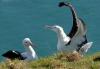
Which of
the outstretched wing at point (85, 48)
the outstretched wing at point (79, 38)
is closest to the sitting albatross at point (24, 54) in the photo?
the outstretched wing at point (79, 38)

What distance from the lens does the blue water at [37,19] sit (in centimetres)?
5541

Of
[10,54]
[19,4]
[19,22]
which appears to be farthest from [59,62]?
[19,4]

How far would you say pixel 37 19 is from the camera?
A: 62.4 m

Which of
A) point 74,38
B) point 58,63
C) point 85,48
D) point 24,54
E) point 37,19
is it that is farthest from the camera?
point 37,19

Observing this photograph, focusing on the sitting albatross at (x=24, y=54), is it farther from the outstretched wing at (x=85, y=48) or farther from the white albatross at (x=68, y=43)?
the outstretched wing at (x=85, y=48)

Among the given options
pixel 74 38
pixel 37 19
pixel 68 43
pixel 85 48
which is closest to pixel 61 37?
pixel 68 43

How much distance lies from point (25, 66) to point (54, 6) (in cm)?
4997

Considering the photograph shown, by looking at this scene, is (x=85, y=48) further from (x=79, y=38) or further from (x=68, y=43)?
(x=79, y=38)

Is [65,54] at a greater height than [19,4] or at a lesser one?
greater

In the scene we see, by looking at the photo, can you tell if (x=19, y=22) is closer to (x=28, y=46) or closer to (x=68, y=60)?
(x=28, y=46)

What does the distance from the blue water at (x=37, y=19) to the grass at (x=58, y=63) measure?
1485 inches

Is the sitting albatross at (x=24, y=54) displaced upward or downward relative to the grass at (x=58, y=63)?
downward

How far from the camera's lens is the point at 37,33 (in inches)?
2281

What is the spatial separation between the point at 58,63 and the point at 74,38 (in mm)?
4188
